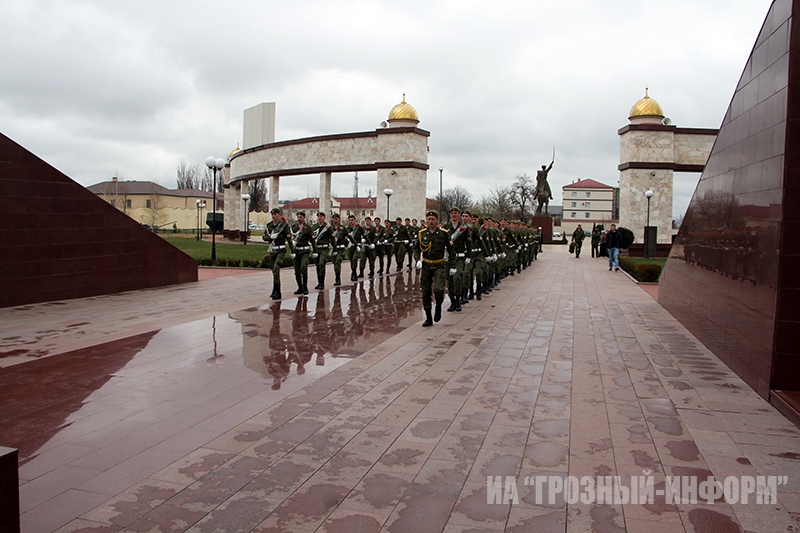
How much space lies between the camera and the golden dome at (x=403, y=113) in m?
33.7

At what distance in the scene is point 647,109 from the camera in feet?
113

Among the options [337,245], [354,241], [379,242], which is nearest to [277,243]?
[337,245]

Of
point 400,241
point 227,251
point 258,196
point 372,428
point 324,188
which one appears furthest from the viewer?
point 258,196

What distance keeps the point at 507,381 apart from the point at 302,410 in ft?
7.29

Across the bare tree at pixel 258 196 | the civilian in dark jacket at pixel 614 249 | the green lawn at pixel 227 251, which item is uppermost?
the bare tree at pixel 258 196

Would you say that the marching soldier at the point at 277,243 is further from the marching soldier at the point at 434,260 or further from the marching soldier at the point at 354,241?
the marching soldier at the point at 434,260

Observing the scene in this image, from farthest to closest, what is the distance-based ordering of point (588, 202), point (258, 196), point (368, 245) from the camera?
point (588, 202) → point (258, 196) → point (368, 245)

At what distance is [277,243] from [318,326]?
3946 millimetres

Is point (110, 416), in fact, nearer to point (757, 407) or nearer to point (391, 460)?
point (391, 460)

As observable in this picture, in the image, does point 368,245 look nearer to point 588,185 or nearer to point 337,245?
point 337,245

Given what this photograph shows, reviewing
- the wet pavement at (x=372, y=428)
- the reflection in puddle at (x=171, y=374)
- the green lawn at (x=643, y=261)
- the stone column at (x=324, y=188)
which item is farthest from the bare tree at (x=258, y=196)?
the wet pavement at (x=372, y=428)

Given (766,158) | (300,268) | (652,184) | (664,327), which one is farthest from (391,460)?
(652,184)

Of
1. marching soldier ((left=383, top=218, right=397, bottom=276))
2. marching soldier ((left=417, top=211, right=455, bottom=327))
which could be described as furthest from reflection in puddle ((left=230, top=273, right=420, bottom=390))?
marching soldier ((left=383, top=218, right=397, bottom=276))

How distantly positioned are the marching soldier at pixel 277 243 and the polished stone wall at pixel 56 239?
3.07m
